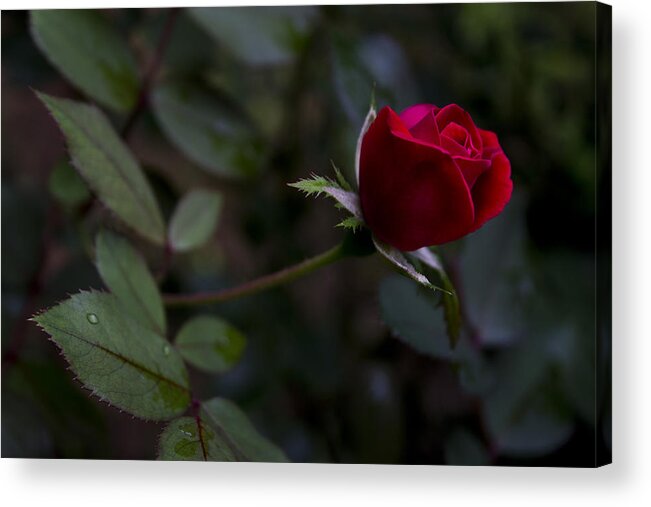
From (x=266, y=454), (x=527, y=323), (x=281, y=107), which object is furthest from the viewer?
(x=281, y=107)

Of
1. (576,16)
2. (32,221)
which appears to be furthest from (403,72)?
(32,221)

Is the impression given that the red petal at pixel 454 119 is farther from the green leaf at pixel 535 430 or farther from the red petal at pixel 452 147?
the green leaf at pixel 535 430

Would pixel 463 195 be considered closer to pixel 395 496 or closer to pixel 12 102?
pixel 395 496

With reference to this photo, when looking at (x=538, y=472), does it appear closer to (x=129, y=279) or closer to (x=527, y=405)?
(x=527, y=405)

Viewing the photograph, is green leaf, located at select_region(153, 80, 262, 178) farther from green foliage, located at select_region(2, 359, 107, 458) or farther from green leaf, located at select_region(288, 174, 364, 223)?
green leaf, located at select_region(288, 174, 364, 223)

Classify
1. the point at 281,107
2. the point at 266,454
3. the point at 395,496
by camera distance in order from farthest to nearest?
the point at 281,107 → the point at 395,496 → the point at 266,454

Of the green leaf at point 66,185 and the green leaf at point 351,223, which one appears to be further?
the green leaf at point 66,185

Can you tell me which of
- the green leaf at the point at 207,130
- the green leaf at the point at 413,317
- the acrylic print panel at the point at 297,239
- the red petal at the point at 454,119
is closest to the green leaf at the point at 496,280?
the acrylic print panel at the point at 297,239
